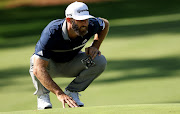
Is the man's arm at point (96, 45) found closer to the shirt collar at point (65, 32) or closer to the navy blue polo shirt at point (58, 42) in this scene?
the navy blue polo shirt at point (58, 42)

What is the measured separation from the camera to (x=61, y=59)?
5621 millimetres

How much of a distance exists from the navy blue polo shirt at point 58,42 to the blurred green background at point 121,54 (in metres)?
1.06

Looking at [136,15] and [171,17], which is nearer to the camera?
[171,17]

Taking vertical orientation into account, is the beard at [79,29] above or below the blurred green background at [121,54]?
above

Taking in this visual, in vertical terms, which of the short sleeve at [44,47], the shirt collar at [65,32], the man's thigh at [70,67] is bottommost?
the man's thigh at [70,67]

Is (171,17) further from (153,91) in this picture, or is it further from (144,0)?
(153,91)

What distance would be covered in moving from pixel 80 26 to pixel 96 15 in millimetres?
9522

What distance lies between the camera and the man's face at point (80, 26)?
16.6ft

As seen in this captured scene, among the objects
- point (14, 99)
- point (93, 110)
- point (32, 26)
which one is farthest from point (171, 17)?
point (93, 110)

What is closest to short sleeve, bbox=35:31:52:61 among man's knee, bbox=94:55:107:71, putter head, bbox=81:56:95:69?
putter head, bbox=81:56:95:69

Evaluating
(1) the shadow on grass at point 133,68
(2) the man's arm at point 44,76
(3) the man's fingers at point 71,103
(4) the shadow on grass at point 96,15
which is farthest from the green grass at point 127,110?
(4) the shadow on grass at point 96,15

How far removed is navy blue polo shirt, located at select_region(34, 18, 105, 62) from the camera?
5.12 metres

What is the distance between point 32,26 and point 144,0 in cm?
444

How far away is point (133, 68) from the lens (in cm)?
832
